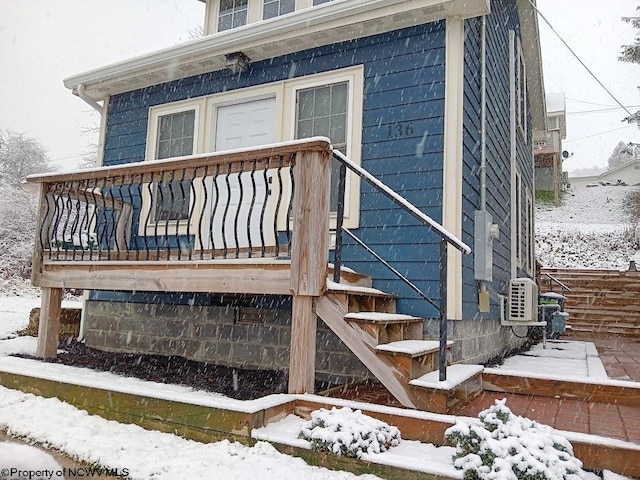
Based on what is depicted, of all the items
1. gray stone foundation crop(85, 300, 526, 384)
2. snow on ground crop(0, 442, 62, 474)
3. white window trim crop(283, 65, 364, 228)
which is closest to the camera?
snow on ground crop(0, 442, 62, 474)

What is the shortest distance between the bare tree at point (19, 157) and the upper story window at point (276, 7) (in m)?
16.2

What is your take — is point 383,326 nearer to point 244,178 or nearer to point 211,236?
point 211,236

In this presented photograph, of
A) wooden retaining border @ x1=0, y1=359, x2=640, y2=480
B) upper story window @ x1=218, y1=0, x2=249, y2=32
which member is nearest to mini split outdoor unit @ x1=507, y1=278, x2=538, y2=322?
wooden retaining border @ x1=0, y1=359, x2=640, y2=480

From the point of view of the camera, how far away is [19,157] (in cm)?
2119

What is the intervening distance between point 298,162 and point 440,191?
1511 millimetres

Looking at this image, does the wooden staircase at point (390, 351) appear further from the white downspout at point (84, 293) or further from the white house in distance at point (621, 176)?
the white house in distance at point (621, 176)

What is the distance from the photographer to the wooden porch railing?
11.6 ft

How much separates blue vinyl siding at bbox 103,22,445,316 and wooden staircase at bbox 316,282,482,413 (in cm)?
83

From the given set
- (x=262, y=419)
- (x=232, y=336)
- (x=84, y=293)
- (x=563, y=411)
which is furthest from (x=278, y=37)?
(x=563, y=411)

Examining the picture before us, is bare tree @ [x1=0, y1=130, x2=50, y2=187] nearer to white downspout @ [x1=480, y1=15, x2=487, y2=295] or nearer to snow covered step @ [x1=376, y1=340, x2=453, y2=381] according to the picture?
white downspout @ [x1=480, y1=15, x2=487, y2=295]

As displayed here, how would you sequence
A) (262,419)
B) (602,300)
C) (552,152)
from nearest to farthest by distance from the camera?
(262,419)
(602,300)
(552,152)

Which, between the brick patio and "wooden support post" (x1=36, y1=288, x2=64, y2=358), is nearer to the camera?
the brick patio

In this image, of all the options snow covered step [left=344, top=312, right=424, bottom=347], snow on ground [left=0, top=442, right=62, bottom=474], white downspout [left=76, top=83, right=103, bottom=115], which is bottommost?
snow on ground [left=0, top=442, right=62, bottom=474]

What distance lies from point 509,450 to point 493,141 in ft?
13.7
